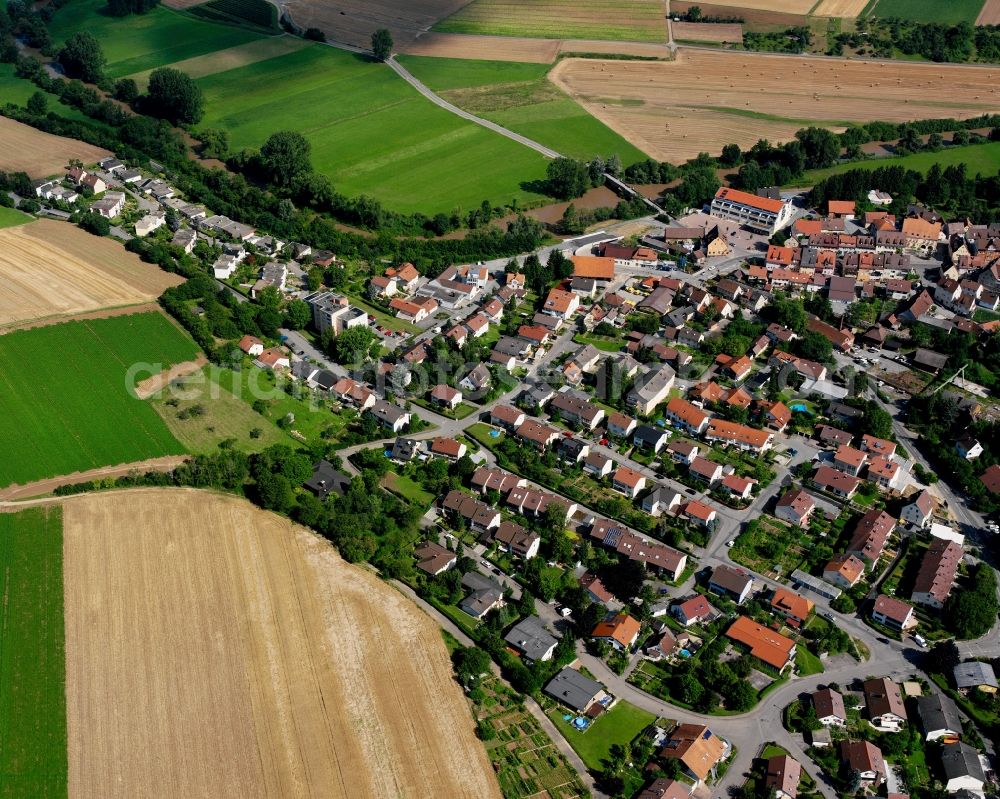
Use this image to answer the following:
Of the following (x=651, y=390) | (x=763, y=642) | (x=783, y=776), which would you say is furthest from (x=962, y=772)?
(x=651, y=390)

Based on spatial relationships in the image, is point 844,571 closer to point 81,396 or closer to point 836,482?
point 836,482

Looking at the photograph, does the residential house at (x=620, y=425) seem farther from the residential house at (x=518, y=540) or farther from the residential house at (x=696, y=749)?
the residential house at (x=696, y=749)

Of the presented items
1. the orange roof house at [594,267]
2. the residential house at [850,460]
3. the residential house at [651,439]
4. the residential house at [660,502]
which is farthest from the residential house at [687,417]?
the orange roof house at [594,267]

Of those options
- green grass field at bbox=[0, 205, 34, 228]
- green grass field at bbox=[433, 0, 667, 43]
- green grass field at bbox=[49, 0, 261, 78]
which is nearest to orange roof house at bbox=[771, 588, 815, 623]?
green grass field at bbox=[0, 205, 34, 228]

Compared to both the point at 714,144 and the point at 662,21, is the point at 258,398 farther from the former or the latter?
the point at 662,21

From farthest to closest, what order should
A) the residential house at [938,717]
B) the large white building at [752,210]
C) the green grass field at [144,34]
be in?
the green grass field at [144,34] < the large white building at [752,210] < the residential house at [938,717]

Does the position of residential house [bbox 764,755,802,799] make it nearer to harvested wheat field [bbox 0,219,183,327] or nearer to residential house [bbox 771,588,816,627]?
residential house [bbox 771,588,816,627]
